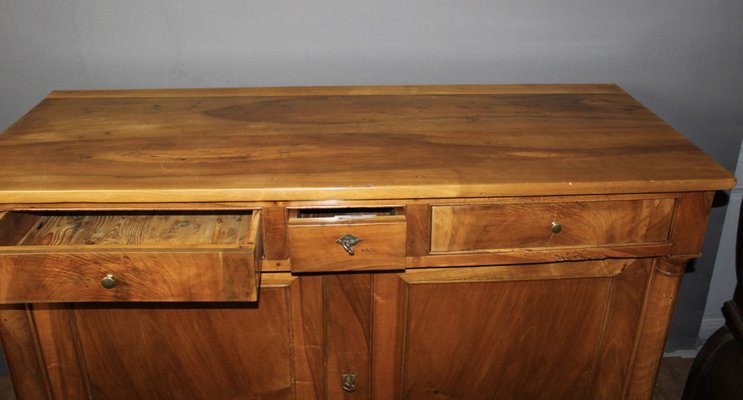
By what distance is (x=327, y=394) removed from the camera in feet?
4.78

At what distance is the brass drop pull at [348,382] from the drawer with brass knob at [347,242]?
0.29 metres

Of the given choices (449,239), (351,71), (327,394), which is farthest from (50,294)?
(351,71)

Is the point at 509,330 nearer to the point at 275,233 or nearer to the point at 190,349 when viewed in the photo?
the point at 275,233

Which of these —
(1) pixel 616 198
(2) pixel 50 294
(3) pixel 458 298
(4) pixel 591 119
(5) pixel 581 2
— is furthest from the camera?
(5) pixel 581 2

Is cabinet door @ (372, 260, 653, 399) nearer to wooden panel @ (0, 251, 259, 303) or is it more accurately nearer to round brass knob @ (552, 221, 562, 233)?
round brass knob @ (552, 221, 562, 233)

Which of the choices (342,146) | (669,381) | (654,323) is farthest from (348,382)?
(669,381)

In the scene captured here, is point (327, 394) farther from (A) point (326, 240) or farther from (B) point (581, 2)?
(B) point (581, 2)

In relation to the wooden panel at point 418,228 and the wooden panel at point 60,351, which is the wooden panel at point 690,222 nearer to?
the wooden panel at point 418,228

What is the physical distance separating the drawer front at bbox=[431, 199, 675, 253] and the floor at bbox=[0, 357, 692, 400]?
2.69 feet

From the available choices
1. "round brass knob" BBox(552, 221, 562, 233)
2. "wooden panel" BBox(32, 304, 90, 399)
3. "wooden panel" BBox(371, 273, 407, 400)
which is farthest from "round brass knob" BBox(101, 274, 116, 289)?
"round brass knob" BBox(552, 221, 562, 233)

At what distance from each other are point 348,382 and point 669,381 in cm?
108

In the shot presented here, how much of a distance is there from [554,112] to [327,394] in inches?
31.5

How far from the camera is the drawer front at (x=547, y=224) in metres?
1.27

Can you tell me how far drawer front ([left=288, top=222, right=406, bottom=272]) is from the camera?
1.22 meters
